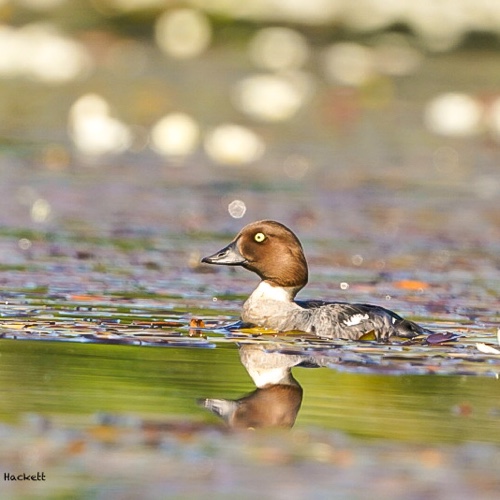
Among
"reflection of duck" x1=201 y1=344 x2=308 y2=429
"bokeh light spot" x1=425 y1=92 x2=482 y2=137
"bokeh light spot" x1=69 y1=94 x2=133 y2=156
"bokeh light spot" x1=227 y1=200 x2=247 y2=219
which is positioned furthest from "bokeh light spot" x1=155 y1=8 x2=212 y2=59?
"reflection of duck" x1=201 y1=344 x2=308 y2=429

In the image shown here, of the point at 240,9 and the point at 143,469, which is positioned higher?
the point at 240,9

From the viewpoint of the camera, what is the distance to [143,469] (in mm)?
5875

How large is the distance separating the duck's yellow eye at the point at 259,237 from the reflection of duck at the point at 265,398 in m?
1.12

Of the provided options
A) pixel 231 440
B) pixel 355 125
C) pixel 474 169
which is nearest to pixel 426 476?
pixel 231 440

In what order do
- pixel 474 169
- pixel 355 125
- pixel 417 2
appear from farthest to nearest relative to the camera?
pixel 417 2 → pixel 355 125 → pixel 474 169

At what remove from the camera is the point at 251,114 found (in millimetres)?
19844

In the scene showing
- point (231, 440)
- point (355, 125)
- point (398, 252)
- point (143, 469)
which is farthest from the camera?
point (355, 125)

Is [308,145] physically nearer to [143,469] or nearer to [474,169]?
[474,169]

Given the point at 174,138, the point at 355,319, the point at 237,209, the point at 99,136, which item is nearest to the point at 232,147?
the point at 174,138

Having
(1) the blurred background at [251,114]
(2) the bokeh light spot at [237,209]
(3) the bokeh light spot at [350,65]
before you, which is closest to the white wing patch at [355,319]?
(1) the blurred background at [251,114]

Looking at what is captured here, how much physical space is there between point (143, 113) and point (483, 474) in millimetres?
14108

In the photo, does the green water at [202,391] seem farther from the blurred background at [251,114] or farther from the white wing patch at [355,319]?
the blurred background at [251,114]

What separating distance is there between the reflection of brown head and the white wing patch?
138 cm

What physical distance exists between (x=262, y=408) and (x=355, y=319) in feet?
6.31
